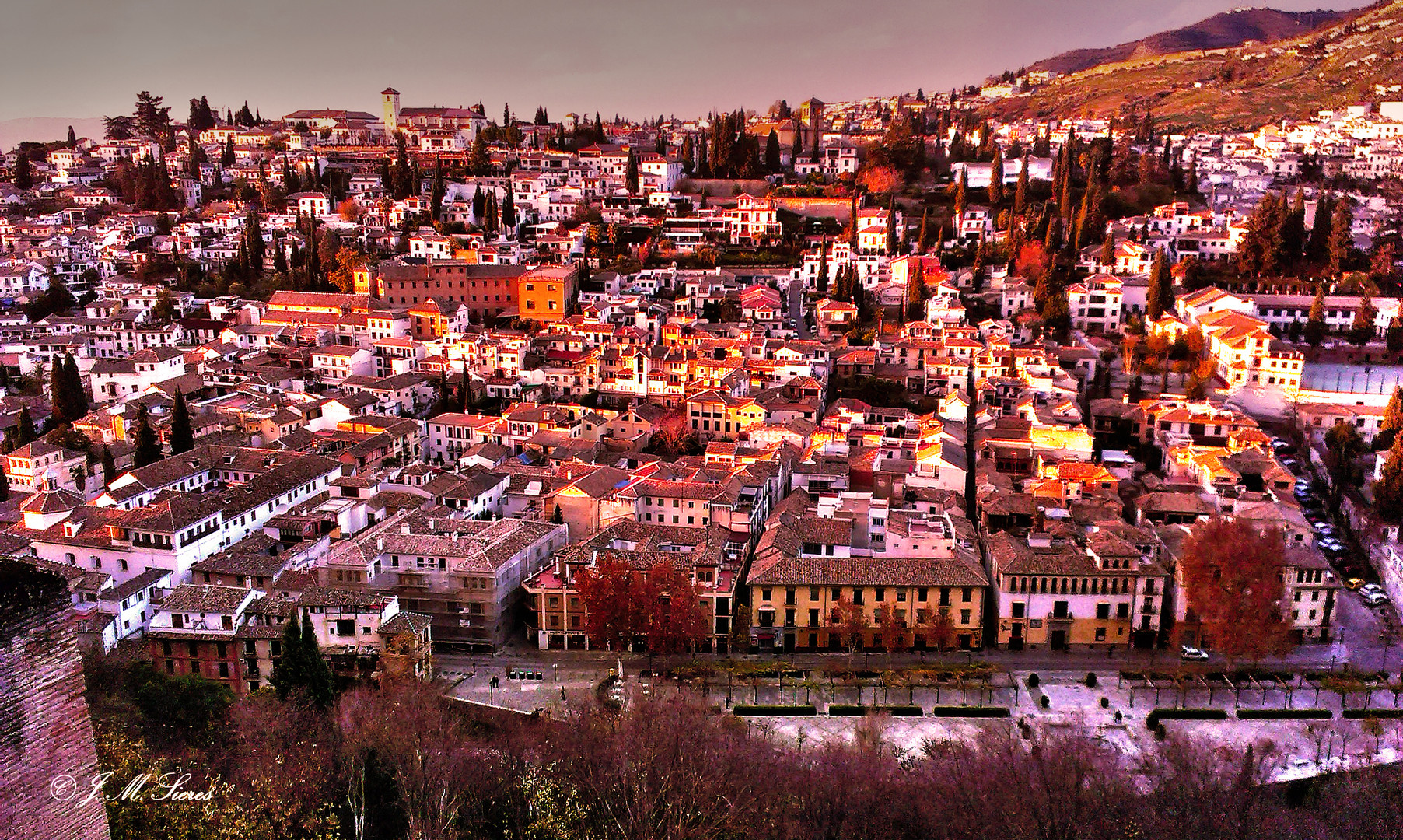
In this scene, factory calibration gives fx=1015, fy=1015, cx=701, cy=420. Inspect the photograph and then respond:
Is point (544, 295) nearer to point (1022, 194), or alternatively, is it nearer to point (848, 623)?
point (1022, 194)

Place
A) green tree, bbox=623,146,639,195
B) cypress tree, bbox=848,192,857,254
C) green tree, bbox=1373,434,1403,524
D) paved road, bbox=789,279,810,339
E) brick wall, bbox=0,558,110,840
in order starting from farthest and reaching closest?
green tree, bbox=623,146,639,195, cypress tree, bbox=848,192,857,254, paved road, bbox=789,279,810,339, green tree, bbox=1373,434,1403,524, brick wall, bbox=0,558,110,840

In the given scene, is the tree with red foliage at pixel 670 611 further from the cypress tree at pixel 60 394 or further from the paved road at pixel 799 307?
the cypress tree at pixel 60 394

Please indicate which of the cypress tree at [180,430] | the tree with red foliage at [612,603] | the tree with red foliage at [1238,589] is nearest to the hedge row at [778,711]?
the tree with red foliage at [612,603]

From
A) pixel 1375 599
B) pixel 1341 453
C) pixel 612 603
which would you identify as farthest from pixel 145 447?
pixel 1341 453

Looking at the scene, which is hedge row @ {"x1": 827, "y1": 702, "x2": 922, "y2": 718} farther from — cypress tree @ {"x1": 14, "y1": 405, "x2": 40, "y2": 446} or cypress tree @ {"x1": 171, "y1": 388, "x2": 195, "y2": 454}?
cypress tree @ {"x1": 14, "y1": 405, "x2": 40, "y2": 446}

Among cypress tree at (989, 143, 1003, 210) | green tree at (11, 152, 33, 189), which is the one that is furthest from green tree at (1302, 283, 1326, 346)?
green tree at (11, 152, 33, 189)

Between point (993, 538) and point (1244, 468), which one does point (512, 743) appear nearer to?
point (993, 538)
